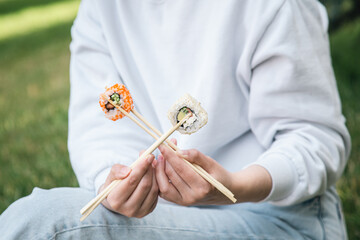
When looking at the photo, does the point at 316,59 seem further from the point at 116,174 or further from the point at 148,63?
the point at 116,174

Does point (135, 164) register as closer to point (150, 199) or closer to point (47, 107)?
point (150, 199)

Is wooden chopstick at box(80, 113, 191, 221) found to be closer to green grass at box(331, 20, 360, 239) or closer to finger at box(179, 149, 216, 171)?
finger at box(179, 149, 216, 171)

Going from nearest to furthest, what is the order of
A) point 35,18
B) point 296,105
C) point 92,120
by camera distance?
point 296,105 → point 92,120 → point 35,18

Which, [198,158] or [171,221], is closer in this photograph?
[198,158]

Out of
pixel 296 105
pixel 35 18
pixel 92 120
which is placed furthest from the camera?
pixel 35 18

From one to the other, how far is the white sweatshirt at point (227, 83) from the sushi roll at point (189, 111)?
0.24 meters

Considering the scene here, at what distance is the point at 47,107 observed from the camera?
3.27m

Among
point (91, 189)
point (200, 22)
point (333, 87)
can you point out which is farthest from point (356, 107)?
point (91, 189)

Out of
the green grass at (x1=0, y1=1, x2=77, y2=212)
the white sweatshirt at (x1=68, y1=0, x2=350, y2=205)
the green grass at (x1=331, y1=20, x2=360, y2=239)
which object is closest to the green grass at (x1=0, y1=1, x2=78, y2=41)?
the green grass at (x1=0, y1=1, x2=77, y2=212)

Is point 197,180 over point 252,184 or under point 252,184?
over

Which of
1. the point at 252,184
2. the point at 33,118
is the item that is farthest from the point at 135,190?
the point at 33,118

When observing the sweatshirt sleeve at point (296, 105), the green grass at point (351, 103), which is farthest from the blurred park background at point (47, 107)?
the sweatshirt sleeve at point (296, 105)

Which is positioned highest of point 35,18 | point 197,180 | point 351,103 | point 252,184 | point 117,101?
point 35,18

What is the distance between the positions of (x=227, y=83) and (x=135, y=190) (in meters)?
0.44
